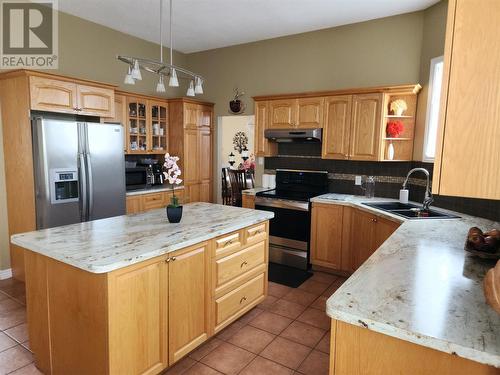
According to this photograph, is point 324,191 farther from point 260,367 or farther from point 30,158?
point 30,158

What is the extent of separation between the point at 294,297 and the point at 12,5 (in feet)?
14.2

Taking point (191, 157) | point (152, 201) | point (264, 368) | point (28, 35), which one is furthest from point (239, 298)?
point (28, 35)

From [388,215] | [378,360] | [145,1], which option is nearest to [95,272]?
[378,360]

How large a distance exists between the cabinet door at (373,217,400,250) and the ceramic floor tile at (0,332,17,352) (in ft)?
10.6

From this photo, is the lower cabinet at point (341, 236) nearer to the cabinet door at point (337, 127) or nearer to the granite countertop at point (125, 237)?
the cabinet door at point (337, 127)

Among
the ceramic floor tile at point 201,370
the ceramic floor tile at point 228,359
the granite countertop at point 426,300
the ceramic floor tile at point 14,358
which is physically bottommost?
the ceramic floor tile at point 14,358

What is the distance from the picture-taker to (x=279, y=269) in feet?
13.4

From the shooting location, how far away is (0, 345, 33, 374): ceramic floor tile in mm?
2193

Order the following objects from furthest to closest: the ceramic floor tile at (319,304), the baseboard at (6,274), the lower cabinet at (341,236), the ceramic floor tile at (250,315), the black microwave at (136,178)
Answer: the black microwave at (136,178) → the baseboard at (6,274) → the lower cabinet at (341,236) → the ceramic floor tile at (319,304) → the ceramic floor tile at (250,315)

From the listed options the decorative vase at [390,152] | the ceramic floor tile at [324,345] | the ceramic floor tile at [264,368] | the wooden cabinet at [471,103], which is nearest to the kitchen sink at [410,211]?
the decorative vase at [390,152]

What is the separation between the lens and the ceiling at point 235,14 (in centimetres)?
359

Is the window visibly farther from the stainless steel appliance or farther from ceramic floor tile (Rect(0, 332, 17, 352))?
ceramic floor tile (Rect(0, 332, 17, 352))

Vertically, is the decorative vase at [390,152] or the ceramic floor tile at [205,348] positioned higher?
the decorative vase at [390,152]

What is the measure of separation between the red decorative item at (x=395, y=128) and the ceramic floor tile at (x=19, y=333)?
3965 millimetres
